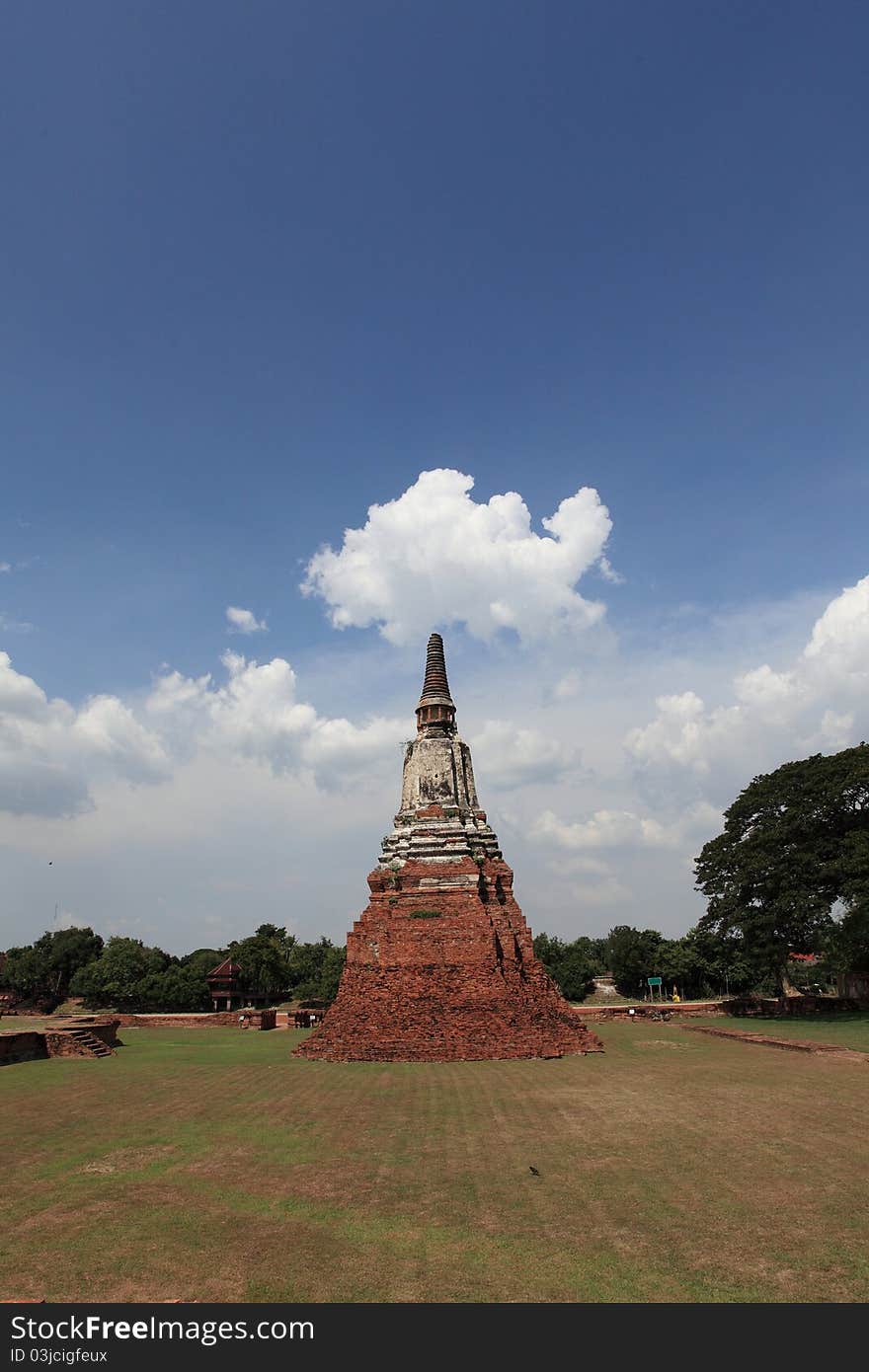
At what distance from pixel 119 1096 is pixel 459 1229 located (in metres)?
10.7

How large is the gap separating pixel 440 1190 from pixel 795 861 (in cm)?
Answer: 2461

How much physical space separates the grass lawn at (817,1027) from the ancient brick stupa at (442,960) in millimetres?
7587

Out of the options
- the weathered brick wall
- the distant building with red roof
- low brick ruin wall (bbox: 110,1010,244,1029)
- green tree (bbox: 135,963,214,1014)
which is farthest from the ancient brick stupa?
the distant building with red roof

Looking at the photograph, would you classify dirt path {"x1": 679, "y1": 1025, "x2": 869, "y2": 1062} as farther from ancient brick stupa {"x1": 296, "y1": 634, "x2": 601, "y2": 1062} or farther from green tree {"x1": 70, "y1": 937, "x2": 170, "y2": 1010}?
green tree {"x1": 70, "y1": 937, "x2": 170, "y2": 1010}

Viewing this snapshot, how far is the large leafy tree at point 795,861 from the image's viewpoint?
27.5 m

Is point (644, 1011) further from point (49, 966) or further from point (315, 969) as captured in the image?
point (49, 966)

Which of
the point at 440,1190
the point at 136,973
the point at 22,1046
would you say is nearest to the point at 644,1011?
the point at 22,1046

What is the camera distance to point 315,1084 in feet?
52.4

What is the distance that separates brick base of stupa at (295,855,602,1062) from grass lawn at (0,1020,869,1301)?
428 centimetres

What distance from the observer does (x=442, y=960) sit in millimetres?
22688

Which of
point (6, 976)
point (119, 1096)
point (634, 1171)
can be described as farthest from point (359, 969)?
point (6, 976)

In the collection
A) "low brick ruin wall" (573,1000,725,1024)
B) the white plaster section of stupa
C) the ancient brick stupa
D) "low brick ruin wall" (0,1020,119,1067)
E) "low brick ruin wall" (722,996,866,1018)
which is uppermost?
the white plaster section of stupa

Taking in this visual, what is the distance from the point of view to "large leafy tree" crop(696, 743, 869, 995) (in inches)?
1081

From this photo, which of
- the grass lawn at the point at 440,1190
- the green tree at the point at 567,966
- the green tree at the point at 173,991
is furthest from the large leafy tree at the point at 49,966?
the grass lawn at the point at 440,1190
